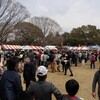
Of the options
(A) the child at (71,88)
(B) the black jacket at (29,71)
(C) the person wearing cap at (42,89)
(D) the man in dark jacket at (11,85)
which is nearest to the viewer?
(A) the child at (71,88)

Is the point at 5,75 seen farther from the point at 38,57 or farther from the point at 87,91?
the point at 38,57

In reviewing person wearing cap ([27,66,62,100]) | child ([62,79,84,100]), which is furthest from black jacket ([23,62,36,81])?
child ([62,79,84,100])

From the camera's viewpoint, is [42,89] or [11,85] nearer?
[42,89]

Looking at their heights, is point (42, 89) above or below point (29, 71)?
above

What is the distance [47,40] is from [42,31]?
3617 millimetres

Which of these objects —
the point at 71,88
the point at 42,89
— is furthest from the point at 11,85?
the point at 71,88

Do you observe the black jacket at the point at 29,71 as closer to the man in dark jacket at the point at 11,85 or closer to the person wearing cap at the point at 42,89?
the man in dark jacket at the point at 11,85

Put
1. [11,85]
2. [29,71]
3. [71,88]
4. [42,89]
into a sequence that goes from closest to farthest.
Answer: [71,88] → [42,89] → [11,85] → [29,71]

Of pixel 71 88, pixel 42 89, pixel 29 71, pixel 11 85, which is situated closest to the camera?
pixel 71 88

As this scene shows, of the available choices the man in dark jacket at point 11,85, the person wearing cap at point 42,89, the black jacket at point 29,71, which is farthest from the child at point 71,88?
the black jacket at point 29,71

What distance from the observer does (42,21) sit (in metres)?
86.8

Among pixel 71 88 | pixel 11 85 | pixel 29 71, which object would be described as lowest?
pixel 29 71

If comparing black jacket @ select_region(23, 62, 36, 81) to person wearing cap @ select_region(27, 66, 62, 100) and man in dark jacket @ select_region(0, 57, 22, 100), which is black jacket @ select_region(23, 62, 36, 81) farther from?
person wearing cap @ select_region(27, 66, 62, 100)

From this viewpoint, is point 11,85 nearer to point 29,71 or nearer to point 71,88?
point 71,88
